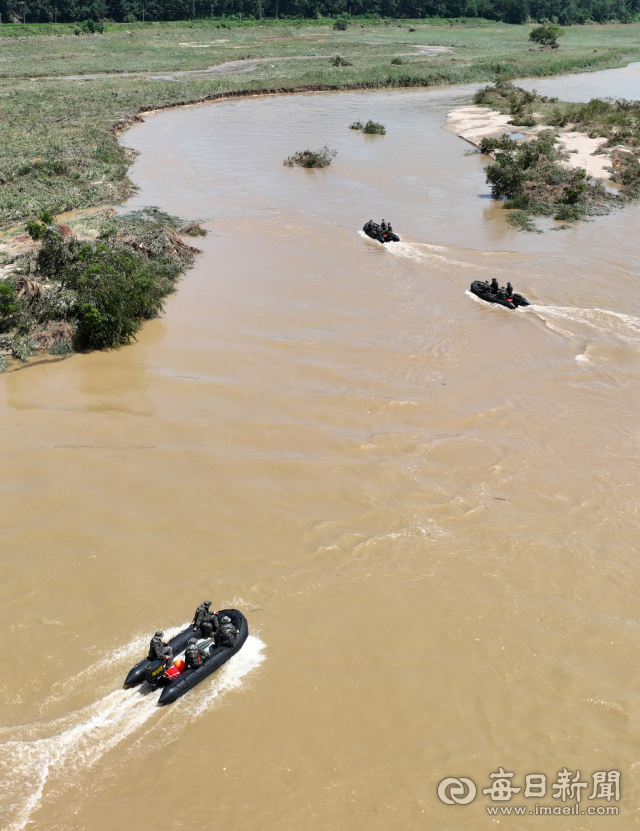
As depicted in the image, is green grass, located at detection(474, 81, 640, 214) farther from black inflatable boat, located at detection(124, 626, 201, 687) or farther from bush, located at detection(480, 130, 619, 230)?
black inflatable boat, located at detection(124, 626, 201, 687)

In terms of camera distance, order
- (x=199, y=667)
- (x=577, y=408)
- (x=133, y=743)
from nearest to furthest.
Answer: (x=133, y=743) → (x=199, y=667) → (x=577, y=408)

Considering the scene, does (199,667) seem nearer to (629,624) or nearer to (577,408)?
(629,624)

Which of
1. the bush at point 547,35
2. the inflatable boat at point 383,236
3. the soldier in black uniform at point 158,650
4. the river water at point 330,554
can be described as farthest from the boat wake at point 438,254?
the bush at point 547,35

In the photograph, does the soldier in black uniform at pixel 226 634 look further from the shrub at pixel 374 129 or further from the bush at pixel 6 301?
the shrub at pixel 374 129

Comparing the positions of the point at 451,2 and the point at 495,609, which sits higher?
the point at 451,2

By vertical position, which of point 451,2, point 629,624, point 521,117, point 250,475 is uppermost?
point 451,2

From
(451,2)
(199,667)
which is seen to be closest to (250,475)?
(199,667)

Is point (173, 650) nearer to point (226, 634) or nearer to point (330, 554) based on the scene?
A: point (226, 634)
